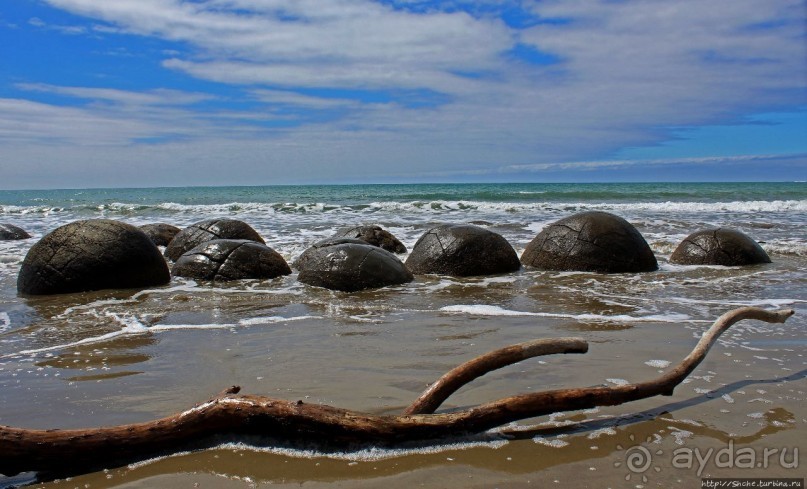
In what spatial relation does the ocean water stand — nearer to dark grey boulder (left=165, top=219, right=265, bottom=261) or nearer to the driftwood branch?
the driftwood branch

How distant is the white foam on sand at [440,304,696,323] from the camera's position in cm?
555

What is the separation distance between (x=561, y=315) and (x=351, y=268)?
2.67 m

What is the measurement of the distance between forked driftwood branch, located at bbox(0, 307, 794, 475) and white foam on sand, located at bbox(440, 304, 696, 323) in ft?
8.87

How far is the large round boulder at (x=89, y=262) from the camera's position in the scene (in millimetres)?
7504

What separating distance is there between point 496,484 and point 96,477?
5.33 ft

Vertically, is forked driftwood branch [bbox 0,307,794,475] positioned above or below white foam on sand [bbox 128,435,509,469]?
above

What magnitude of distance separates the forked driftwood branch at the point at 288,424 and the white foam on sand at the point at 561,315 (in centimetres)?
270

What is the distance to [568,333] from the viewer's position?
16.6 ft

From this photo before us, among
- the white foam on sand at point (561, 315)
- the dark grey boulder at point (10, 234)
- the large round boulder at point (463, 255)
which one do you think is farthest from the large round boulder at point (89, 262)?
the dark grey boulder at point (10, 234)

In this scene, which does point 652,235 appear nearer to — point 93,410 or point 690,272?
point 690,272

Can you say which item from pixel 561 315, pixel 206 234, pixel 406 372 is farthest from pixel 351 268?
pixel 206 234

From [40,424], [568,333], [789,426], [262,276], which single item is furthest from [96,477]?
[262,276]

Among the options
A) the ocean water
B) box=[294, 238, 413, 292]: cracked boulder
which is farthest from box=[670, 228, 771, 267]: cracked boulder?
box=[294, 238, 413, 292]: cracked boulder

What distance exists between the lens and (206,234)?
10188mm
